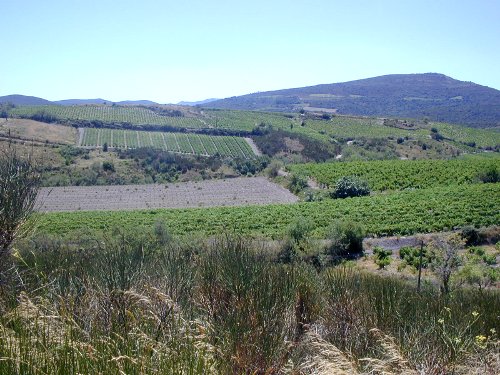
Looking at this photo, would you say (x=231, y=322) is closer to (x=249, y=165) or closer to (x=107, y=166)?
(x=107, y=166)

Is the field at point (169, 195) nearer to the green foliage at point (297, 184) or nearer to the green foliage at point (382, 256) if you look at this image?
the green foliage at point (297, 184)

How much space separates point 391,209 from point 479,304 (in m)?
31.9

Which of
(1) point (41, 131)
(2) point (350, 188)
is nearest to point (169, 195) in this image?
(2) point (350, 188)

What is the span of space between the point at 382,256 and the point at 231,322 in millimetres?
26222

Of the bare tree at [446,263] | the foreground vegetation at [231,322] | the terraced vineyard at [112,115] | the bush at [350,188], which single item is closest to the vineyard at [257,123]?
the terraced vineyard at [112,115]

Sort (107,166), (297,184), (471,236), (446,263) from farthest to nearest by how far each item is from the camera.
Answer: (107,166)
(297,184)
(471,236)
(446,263)

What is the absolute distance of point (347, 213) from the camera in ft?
139

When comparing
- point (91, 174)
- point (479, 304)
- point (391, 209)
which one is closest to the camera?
point (479, 304)

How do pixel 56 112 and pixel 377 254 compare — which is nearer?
pixel 377 254

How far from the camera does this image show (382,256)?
30.2m

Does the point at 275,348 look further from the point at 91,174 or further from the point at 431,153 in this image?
the point at 431,153

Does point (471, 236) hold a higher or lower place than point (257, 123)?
lower

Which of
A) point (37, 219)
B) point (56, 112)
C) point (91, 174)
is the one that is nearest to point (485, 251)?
point (37, 219)

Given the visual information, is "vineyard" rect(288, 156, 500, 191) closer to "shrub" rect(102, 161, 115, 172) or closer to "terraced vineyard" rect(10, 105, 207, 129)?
"shrub" rect(102, 161, 115, 172)
